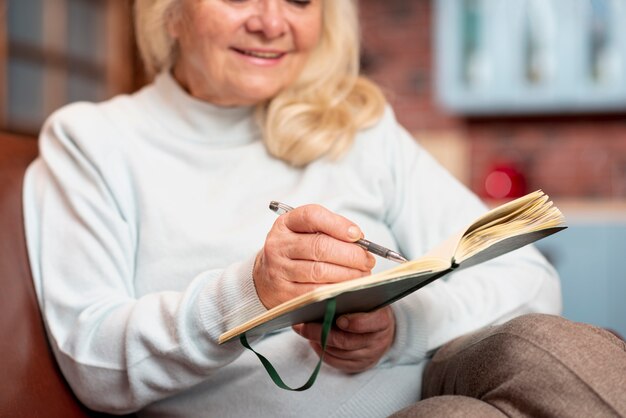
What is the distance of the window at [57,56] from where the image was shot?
3.47 m

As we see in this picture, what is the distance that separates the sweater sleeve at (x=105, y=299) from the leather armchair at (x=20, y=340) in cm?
2

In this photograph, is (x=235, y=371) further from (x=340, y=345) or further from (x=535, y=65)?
(x=535, y=65)

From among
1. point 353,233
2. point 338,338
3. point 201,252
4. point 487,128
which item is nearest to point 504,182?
point 487,128

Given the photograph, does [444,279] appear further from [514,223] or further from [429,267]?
[429,267]

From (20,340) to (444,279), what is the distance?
0.72m

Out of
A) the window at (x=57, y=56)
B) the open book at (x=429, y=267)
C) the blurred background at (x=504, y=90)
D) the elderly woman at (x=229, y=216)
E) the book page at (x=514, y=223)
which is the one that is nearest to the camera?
the open book at (x=429, y=267)

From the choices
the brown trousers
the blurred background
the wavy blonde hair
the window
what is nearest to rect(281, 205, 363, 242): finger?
the brown trousers

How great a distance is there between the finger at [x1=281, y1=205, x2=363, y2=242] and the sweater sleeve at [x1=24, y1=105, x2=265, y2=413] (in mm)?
121

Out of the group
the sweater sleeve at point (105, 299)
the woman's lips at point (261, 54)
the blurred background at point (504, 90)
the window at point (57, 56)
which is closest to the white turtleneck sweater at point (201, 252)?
the sweater sleeve at point (105, 299)

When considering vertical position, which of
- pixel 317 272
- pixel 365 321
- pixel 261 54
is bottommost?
pixel 365 321

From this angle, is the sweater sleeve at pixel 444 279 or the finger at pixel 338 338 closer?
the finger at pixel 338 338

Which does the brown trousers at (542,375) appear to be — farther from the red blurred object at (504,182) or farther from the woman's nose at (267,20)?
the red blurred object at (504,182)

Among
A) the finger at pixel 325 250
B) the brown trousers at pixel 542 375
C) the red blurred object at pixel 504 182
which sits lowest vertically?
the red blurred object at pixel 504 182

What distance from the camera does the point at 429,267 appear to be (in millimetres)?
875
